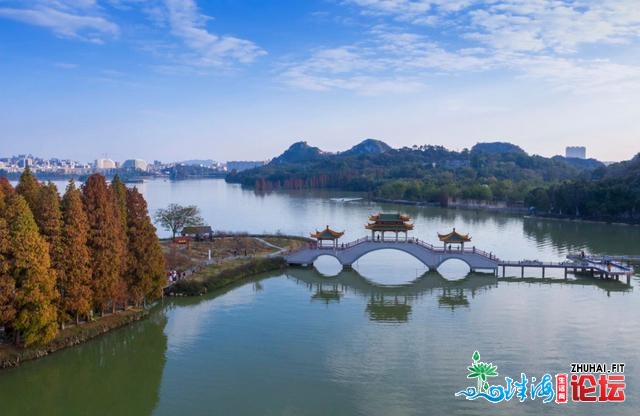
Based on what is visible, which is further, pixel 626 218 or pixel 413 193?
pixel 413 193

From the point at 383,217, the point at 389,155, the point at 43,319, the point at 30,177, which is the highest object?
the point at 389,155

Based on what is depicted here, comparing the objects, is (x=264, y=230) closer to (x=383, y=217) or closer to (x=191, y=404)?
(x=383, y=217)

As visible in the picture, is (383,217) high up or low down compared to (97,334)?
up

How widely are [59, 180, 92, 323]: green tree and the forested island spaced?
56144mm

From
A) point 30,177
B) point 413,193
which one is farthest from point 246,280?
point 413,193

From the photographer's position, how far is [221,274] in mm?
29922

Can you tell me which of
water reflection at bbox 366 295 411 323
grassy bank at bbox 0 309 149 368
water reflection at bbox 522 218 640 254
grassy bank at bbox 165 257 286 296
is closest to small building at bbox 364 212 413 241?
grassy bank at bbox 165 257 286 296

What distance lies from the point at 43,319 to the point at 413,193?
73036 mm

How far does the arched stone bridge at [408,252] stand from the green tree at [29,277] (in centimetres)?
1907

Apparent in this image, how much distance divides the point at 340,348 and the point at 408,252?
52.0 feet

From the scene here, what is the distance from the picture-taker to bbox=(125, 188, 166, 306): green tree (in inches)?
894

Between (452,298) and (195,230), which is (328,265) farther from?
(195,230)

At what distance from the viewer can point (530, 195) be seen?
69.8m

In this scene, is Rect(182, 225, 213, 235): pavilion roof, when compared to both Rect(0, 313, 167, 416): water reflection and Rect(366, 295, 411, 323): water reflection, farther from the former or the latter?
Rect(0, 313, 167, 416): water reflection
